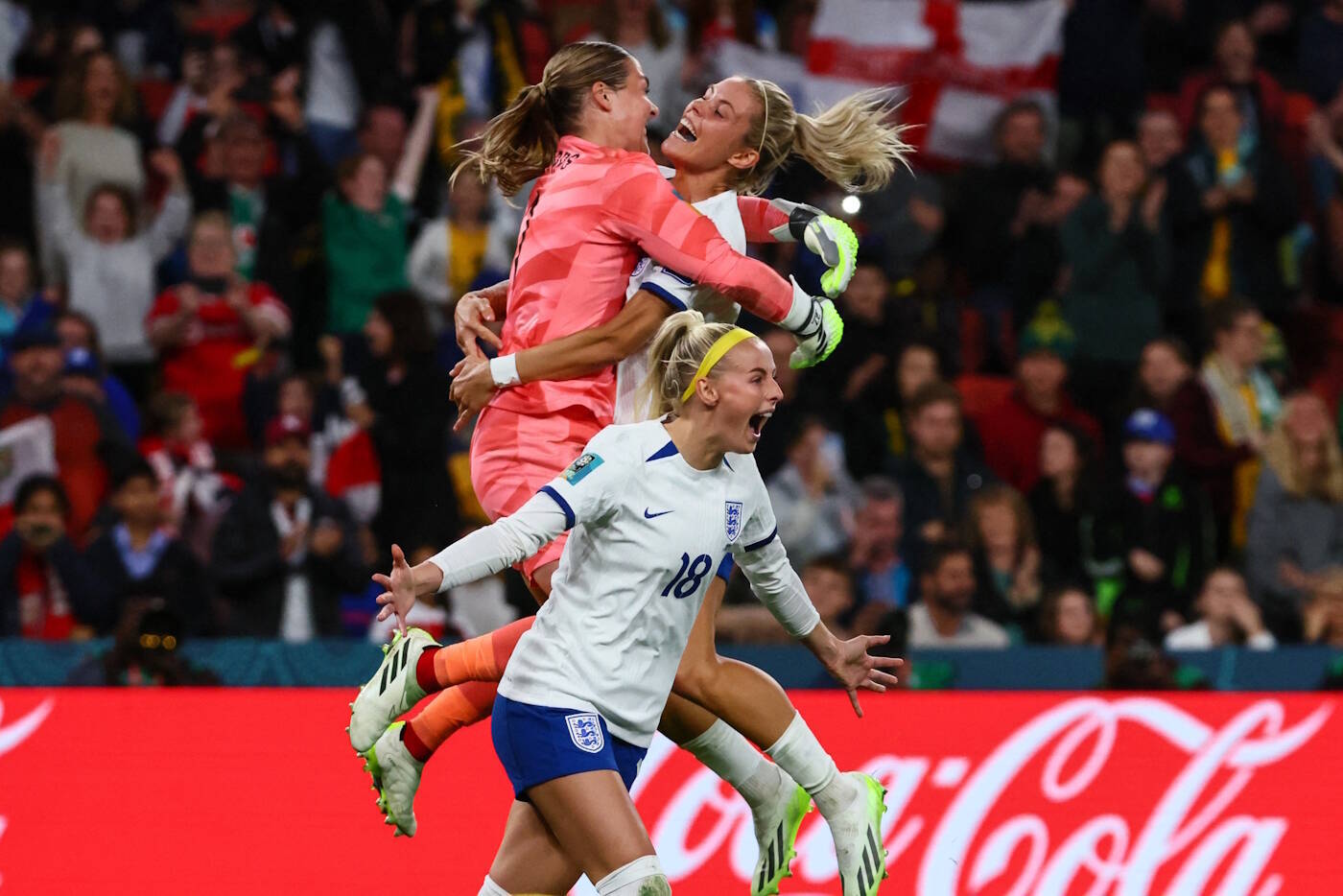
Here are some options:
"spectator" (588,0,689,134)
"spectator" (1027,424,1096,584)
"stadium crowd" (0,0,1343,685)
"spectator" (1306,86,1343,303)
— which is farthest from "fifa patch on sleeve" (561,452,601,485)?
"spectator" (1306,86,1343,303)

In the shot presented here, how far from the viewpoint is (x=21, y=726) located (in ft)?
21.1

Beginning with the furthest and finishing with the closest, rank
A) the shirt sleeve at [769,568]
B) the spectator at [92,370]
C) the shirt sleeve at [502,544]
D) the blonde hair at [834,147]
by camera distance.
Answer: the spectator at [92,370]
the blonde hair at [834,147]
the shirt sleeve at [769,568]
the shirt sleeve at [502,544]

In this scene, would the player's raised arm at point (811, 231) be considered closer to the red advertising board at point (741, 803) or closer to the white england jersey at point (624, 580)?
the white england jersey at point (624, 580)

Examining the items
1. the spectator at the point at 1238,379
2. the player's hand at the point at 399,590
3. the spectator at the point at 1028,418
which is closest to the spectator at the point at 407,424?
the spectator at the point at 1028,418

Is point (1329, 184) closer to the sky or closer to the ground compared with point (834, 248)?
closer to the sky

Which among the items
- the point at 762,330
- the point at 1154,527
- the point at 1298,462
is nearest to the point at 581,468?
the point at 1154,527

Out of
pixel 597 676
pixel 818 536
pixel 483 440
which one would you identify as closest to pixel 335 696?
pixel 483 440

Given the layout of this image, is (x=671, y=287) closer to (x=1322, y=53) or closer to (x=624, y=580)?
(x=624, y=580)

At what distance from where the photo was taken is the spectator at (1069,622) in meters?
8.80

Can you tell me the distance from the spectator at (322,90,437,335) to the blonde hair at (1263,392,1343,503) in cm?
434

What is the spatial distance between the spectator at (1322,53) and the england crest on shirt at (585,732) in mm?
8158

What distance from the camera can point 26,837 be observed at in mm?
6266

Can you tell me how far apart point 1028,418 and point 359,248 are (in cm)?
344

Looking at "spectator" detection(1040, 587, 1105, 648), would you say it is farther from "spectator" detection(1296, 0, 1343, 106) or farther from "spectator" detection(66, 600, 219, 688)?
→ "spectator" detection(1296, 0, 1343, 106)
